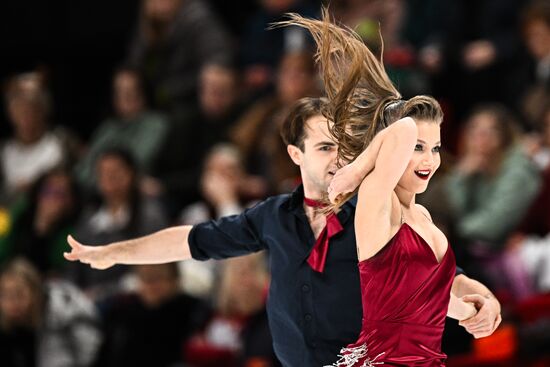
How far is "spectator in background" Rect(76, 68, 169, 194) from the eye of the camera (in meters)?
9.01

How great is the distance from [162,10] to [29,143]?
158 cm

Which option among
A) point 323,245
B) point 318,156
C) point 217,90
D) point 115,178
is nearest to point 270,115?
point 217,90

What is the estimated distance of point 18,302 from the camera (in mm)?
7309

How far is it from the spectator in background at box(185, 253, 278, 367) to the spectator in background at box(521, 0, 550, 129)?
2.18 m

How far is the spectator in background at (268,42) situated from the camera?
29.7ft

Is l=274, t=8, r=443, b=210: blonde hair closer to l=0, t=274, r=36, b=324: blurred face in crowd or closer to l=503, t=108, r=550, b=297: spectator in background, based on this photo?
l=503, t=108, r=550, b=297: spectator in background

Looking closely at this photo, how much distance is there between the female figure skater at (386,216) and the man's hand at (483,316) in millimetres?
33

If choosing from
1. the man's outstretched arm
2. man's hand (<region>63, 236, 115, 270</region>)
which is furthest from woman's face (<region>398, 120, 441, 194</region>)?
man's hand (<region>63, 236, 115, 270</region>)

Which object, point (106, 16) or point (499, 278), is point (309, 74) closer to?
point (499, 278)

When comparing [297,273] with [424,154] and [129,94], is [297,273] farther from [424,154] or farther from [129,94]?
[129,94]

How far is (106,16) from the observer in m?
10.8

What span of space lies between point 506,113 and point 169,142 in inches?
110

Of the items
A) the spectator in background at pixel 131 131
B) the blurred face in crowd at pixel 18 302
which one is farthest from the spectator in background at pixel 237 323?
the spectator in background at pixel 131 131

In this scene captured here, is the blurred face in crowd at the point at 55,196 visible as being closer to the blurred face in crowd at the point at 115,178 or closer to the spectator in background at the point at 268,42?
the blurred face in crowd at the point at 115,178
